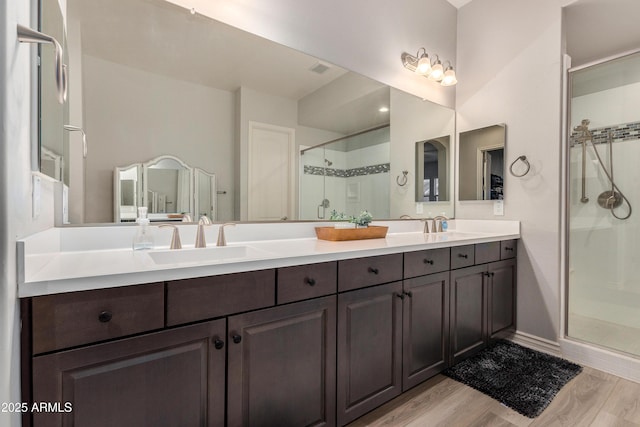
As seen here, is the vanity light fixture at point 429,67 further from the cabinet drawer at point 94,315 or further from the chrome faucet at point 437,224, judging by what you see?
the cabinet drawer at point 94,315

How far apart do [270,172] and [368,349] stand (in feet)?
3.51

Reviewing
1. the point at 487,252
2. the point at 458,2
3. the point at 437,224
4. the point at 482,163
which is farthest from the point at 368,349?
the point at 458,2

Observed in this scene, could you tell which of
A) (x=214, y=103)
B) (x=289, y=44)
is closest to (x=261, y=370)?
(x=214, y=103)

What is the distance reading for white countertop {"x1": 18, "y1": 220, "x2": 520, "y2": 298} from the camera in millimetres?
780

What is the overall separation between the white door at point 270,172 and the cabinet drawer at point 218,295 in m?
0.66

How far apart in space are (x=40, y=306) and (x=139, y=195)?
0.73 m

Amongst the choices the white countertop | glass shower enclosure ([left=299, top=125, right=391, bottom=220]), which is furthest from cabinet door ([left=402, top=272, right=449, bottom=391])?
glass shower enclosure ([left=299, top=125, right=391, bottom=220])

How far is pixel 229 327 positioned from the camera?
103 cm

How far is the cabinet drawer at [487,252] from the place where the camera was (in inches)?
80.6

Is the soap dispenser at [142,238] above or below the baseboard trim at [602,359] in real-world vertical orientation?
above

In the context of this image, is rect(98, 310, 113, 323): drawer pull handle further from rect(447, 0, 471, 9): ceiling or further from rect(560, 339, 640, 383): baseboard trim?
rect(447, 0, 471, 9): ceiling

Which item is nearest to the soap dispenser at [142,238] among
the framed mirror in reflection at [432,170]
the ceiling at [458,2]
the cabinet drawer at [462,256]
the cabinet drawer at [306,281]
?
the cabinet drawer at [306,281]

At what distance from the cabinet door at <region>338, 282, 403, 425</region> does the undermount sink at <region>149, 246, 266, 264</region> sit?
500 millimetres

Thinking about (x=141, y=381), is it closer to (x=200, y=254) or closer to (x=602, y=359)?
(x=200, y=254)
